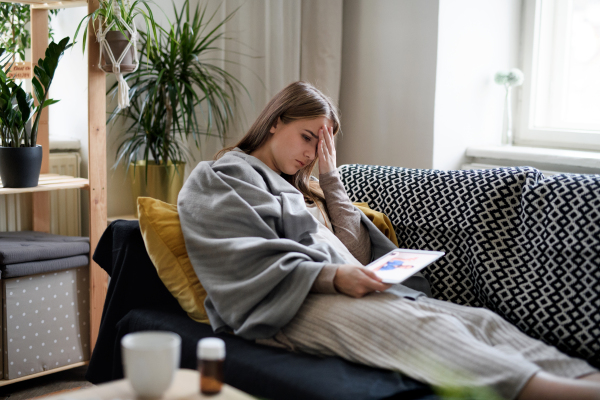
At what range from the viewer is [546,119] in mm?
2707

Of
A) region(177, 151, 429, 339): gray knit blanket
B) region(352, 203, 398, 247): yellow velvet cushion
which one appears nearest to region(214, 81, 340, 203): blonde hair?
region(177, 151, 429, 339): gray knit blanket

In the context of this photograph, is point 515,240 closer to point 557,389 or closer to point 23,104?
point 557,389

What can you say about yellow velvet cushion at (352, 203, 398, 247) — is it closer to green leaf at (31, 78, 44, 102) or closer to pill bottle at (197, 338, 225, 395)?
pill bottle at (197, 338, 225, 395)

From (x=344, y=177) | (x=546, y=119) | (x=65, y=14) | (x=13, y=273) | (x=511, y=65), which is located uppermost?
(x=65, y=14)

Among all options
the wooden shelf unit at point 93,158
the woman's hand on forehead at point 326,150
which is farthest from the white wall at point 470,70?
the wooden shelf unit at point 93,158

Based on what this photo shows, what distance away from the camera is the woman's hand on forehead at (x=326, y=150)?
1.77m

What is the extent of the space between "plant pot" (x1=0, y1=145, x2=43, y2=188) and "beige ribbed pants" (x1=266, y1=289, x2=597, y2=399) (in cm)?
124

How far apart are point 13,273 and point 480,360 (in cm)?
159

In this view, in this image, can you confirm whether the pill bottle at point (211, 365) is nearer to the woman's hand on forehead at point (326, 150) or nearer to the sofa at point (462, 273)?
the sofa at point (462, 273)

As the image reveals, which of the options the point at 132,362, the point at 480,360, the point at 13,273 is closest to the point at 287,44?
the point at 13,273

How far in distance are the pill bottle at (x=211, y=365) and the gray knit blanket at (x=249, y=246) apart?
482 mm

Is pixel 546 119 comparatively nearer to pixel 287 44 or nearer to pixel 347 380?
pixel 287 44

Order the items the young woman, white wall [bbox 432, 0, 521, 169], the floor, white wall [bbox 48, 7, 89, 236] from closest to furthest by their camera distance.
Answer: the young woman → the floor → white wall [bbox 432, 0, 521, 169] → white wall [bbox 48, 7, 89, 236]

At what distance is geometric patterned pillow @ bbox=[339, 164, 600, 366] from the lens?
145 centimetres
